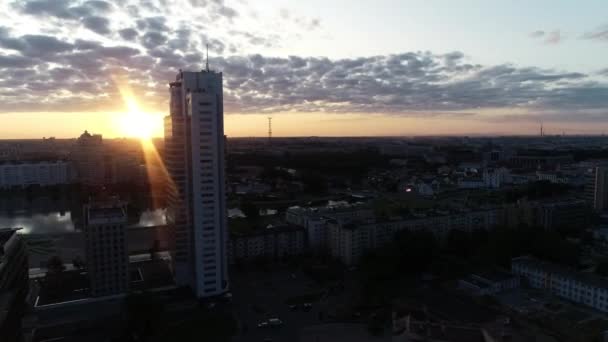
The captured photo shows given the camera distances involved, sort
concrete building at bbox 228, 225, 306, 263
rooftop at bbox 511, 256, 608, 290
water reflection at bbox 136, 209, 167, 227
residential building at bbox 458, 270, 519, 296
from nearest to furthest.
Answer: rooftop at bbox 511, 256, 608, 290 → residential building at bbox 458, 270, 519, 296 → concrete building at bbox 228, 225, 306, 263 → water reflection at bbox 136, 209, 167, 227

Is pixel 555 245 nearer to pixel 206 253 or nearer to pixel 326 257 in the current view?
pixel 326 257

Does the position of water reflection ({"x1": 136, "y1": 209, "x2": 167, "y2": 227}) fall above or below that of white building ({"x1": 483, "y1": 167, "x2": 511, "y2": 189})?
below

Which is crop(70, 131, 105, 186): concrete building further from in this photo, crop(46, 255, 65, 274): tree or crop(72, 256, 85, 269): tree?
crop(46, 255, 65, 274): tree

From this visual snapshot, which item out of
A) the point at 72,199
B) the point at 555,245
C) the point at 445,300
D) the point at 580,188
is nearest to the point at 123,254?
the point at 445,300

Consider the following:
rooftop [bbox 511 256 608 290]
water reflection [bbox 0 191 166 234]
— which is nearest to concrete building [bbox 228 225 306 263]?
rooftop [bbox 511 256 608 290]

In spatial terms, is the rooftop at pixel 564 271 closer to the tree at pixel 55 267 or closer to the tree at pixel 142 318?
the tree at pixel 142 318
